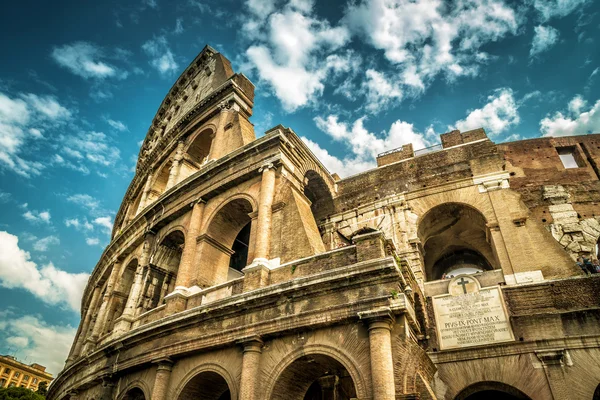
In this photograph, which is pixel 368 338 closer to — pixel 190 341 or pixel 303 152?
pixel 190 341

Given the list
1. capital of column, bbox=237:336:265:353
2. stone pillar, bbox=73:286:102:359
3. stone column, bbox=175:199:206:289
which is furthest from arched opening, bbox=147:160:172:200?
capital of column, bbox=237:336:265:353

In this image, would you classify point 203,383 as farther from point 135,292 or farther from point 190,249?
point 135,292

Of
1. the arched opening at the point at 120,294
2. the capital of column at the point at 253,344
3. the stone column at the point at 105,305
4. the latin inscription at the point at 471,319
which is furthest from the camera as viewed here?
the arched opening at the point at 120,294

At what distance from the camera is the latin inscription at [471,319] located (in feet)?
31.5

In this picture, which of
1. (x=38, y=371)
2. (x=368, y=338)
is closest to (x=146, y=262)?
(x=368, y=338)

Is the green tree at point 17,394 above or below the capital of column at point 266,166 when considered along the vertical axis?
below

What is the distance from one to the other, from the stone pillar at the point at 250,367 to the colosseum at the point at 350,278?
0.02 metres

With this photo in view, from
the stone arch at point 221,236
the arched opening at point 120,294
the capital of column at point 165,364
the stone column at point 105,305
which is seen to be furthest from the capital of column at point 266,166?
the stone column at point 105,305

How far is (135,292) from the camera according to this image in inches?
482

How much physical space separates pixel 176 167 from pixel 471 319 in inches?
460

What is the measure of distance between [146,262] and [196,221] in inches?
108

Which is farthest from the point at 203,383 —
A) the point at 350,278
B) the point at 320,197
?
the point at 320,197

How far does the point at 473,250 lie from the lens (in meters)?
15.1

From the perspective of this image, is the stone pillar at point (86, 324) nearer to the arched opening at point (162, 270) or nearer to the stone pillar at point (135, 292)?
the stone pillar at point (135, 292)
